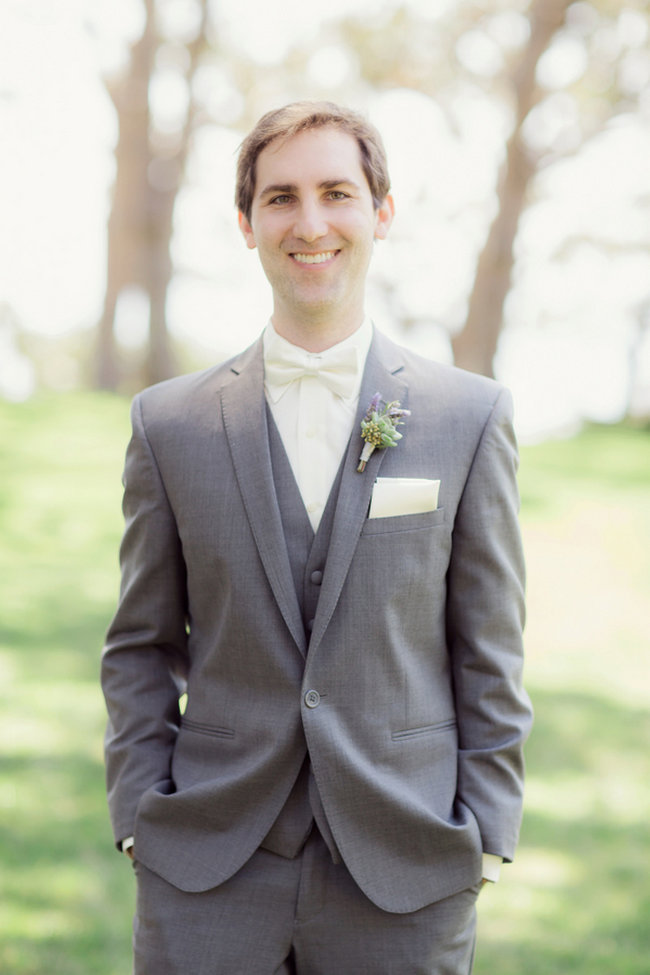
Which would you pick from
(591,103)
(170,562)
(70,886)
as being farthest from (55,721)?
(591,103)

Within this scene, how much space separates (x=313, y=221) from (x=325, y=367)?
291 millimetres

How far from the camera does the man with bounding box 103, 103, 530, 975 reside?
6.30 feet

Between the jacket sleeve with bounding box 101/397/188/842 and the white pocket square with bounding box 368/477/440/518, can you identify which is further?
the jacket sleeve with bounding box 101/397/188/842

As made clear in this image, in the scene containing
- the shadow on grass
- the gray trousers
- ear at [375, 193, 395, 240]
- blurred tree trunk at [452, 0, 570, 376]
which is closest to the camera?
the gray trousers

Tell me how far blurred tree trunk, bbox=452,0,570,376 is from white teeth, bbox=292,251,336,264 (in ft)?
25.1

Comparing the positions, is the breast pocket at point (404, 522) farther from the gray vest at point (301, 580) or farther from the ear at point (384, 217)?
the ear at point (384, 217)

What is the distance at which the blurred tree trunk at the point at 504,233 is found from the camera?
9000 mm

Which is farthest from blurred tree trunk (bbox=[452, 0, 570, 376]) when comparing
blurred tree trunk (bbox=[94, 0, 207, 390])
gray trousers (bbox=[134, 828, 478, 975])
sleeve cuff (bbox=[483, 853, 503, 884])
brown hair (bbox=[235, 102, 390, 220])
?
gray trousers (bbox=[134, 828, 478, 975])

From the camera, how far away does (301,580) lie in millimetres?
1981

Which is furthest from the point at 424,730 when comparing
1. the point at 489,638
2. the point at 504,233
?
the point at 504,233

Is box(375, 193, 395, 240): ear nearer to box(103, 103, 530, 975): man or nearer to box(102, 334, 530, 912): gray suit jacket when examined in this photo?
box(103, 103, 530, 975): man

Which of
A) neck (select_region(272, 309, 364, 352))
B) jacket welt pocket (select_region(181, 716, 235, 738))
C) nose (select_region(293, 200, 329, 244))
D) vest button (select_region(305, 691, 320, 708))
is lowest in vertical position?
jacket welt pocket (select_region(181, 716, 235, 738))

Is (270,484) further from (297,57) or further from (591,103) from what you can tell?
(297,57)

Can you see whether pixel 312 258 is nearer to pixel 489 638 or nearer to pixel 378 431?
pixel 378 431
